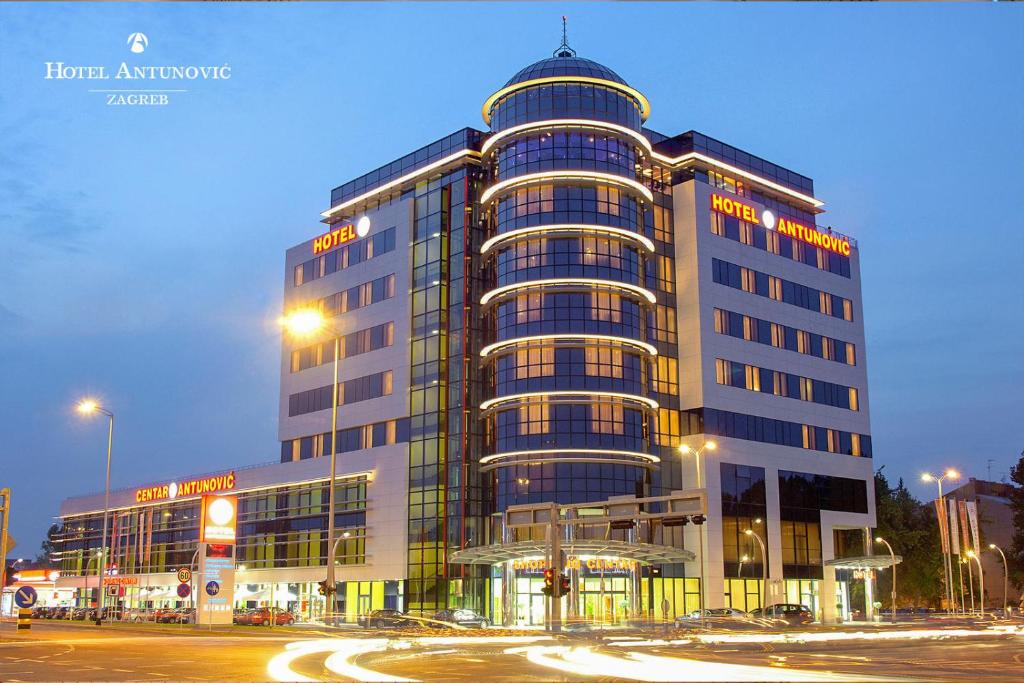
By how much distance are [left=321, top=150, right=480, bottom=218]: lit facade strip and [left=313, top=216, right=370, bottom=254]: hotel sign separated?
7.17ft

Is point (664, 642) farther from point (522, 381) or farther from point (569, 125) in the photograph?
point (569, 125)

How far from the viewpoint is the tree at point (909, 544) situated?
372ft

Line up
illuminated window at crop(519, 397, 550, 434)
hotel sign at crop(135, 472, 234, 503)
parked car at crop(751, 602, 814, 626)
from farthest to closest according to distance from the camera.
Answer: hotel sign at crop(135, 472, 234, 503)
illuminated window at crop(519, 397, 550, 434)
parked car at crop(751, 602, 814, 626)

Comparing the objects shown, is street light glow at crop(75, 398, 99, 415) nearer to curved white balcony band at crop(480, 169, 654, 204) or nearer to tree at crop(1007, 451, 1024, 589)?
curved white balcony band at crop(480, 169, 654, 204)

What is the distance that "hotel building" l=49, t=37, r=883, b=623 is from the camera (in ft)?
257

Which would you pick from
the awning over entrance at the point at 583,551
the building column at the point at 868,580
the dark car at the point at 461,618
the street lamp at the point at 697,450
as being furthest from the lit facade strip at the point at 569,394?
the building column at the point at 868,580

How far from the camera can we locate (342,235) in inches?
3738

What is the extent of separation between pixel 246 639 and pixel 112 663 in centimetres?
1736

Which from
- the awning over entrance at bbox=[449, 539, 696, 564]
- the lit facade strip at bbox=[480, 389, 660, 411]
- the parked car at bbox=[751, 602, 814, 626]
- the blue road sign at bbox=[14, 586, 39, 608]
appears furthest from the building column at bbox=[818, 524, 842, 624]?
the blue road sign at bbox=[14, 586, 39, 608]

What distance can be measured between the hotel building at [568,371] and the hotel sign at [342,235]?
27cm

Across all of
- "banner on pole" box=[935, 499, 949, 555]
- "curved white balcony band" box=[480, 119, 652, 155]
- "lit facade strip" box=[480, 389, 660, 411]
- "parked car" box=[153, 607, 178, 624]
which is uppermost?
"curved white balcony band" box=[480, 119, 652, 155]

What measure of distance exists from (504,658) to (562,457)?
133 ft

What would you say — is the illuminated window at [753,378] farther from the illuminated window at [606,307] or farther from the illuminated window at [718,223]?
the illuminated window at [606,307]

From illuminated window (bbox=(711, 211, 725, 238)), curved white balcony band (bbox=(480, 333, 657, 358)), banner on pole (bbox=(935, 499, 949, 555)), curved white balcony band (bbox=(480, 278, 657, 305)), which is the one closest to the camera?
curved white balcony band (bbox=(480, 333, 657, 358))
